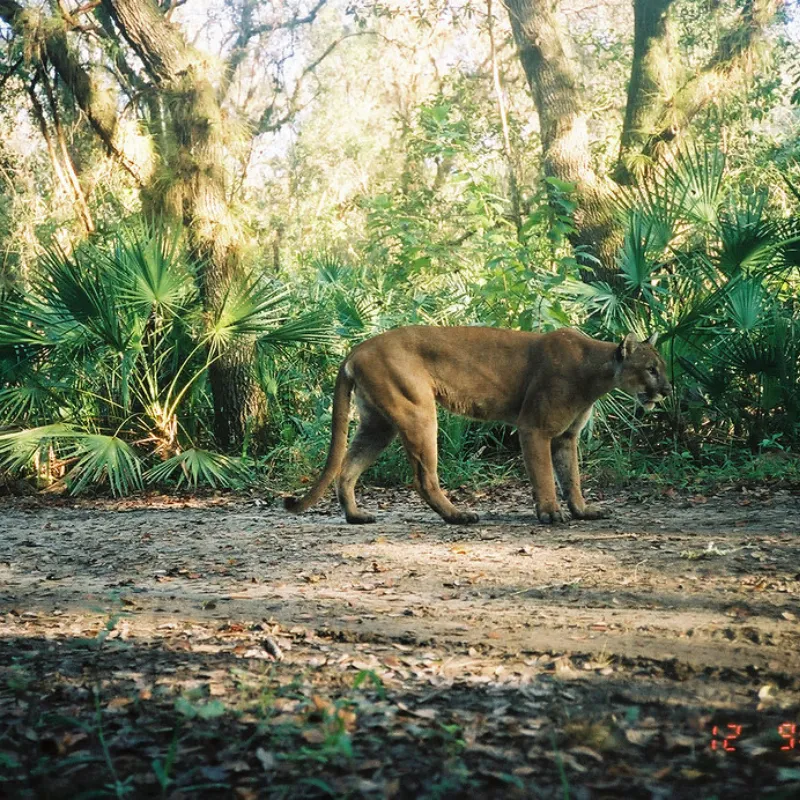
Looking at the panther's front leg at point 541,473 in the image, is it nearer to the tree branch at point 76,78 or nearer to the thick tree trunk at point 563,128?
the thick tree trunk at point 563,128

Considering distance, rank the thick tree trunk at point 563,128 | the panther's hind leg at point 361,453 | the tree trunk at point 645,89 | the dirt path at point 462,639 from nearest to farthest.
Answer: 1. the dirt path at point 462,639
2. the panther's hind leg at point 361,453
3. the thick tree trunk at point 563,128
4. the tree trunk at point 645,89

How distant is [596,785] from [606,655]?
1.16m

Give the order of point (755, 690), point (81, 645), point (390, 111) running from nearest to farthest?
1. point (755, 690)
2. point (81, 645)
3. point (390, 111)

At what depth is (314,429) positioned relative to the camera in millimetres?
10500

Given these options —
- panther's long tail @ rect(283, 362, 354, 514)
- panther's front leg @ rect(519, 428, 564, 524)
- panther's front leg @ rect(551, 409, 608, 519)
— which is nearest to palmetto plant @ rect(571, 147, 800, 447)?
panther's front leg @ rect(551, 409, 608, 519)

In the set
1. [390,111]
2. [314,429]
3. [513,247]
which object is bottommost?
[314,429]

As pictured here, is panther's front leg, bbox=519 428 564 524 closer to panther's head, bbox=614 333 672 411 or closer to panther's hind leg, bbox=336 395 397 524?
panther's head, bbox=614 333 672 411

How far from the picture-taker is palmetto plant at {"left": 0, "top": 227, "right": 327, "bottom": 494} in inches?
390

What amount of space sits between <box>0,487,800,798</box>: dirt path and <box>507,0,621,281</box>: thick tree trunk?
232 inches

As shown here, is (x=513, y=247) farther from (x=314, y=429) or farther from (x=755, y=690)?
(x=755, y=690)

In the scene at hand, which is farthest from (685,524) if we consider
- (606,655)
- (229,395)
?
(229,395)

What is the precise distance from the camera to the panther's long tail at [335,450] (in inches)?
273

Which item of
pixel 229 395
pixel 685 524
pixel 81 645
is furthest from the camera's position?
pixel 229 395
